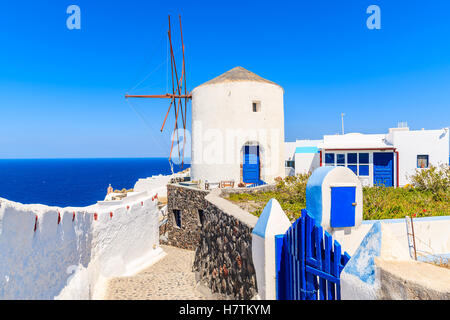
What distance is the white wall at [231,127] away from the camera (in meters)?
16.4

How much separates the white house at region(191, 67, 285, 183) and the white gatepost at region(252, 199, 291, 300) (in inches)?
472

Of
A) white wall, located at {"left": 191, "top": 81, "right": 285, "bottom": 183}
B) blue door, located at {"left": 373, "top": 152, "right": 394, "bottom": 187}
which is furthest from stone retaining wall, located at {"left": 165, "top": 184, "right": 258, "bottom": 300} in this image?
blue door, located at {"left": 373, "top": 152, "right": 394, "bottom": 187}

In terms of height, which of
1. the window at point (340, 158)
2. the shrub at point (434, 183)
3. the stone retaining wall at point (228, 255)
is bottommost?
the stone retaining wall at point (228, 255)

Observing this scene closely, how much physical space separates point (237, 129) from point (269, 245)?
12.3 meters

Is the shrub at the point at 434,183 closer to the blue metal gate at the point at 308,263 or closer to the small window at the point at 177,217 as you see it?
the blue metal gate at the point at 308,263

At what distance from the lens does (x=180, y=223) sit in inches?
639

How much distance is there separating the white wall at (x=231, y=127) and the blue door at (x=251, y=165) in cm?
34

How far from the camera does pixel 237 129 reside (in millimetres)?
16438

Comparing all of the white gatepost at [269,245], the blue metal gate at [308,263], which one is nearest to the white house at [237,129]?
the white gatepost at [269,245]

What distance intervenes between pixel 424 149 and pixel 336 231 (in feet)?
48.1

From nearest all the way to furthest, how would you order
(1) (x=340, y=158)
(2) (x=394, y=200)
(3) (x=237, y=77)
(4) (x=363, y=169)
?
(2) (x=394, y=200) < (3) (x=237, y=77) < (4) (x=363, y=169) < (1) (x=340, y=158)

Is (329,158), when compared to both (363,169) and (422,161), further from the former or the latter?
(422,161)

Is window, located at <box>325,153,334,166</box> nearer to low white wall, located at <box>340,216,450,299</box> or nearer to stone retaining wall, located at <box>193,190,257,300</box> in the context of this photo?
stone retaining wall, located at <box>193,190,257,300</box>

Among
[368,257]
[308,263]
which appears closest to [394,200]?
[308,263]
